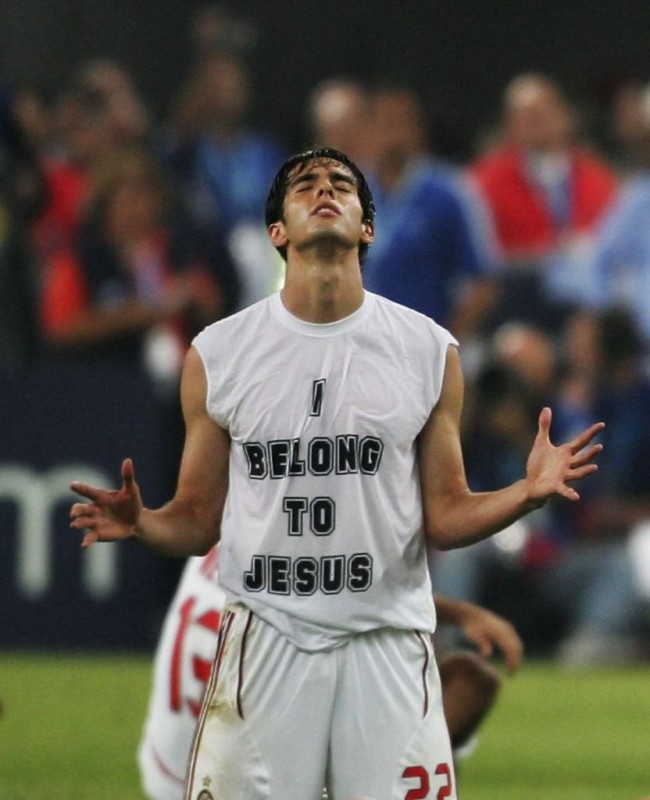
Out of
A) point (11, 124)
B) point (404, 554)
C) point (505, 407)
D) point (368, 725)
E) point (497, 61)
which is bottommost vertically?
point (368, 725)

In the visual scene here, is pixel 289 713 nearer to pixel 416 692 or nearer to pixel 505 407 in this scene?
pixel 416 692

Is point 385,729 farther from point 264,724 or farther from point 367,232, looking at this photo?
point 367,232

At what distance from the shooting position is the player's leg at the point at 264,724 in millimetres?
5434

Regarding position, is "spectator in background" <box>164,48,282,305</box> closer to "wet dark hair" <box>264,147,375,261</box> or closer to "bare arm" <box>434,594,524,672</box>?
"bare arm" <box>434,594,524,672</box>

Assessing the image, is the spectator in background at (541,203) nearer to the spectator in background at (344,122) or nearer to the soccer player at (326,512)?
the spectator in background at (344,122)

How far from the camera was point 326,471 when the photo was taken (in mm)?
5520

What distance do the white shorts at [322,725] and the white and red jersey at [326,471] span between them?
68 mm

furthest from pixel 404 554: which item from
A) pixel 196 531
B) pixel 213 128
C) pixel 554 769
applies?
pixel 213 128

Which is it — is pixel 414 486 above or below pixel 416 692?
above

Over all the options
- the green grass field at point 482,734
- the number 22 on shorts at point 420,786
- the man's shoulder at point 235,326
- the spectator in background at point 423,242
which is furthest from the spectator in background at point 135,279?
the number 22 on shorts at point 420,786

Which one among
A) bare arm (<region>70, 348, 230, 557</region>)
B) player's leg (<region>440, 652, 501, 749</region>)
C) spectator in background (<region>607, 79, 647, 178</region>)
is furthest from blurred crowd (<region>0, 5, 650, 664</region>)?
bare arm (<region>70, 348, 230, 557</region>)

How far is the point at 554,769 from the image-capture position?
9812 millimetres

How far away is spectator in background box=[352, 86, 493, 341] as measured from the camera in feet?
43.7

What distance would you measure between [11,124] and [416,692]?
8.33 meters
